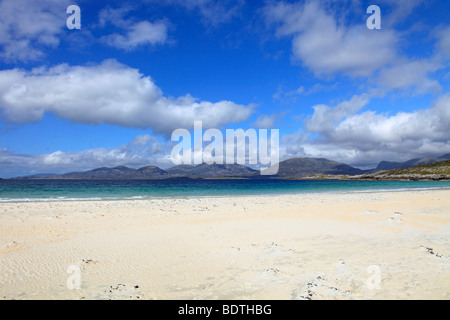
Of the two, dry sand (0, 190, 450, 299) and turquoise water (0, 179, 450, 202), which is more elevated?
dry sand (0, 190, 450, 299)

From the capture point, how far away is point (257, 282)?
6961 mm

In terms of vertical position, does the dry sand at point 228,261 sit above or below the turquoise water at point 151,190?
above

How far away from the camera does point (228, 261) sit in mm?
8828

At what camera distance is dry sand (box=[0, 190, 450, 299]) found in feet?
21.1

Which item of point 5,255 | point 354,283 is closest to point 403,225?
point 354,283

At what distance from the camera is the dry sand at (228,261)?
6.42 metres

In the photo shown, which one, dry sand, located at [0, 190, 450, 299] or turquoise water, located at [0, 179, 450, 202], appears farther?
turquoise water, located at [0, 179, 450, 202]

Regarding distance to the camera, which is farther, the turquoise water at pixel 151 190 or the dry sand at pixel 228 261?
the turquoise water at pixel 151 190

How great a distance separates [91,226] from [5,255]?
223 inches

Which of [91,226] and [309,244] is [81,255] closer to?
[91,226]

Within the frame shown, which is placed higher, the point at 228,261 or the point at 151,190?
the point at 228,261

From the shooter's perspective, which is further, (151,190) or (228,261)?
(151,190)
